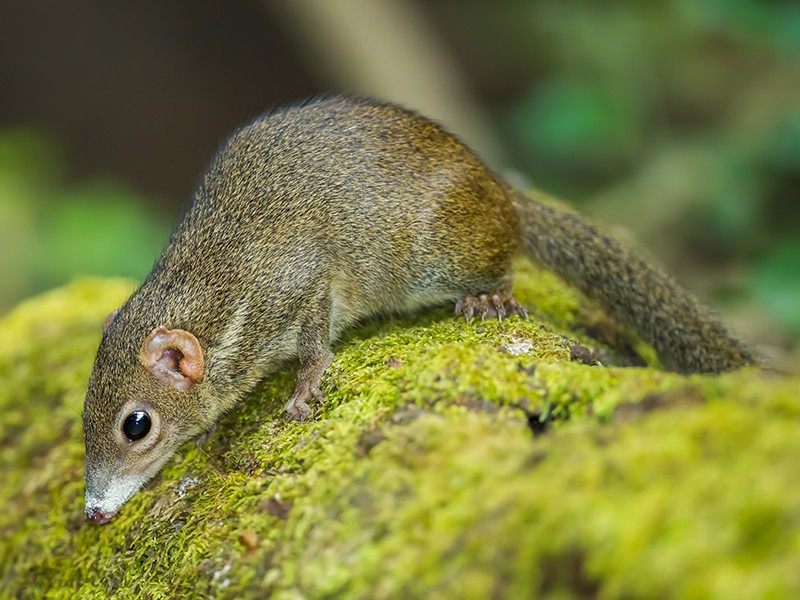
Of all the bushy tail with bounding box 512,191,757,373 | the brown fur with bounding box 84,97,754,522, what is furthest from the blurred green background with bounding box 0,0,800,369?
the brown fur with bounding box 84,97,754,522

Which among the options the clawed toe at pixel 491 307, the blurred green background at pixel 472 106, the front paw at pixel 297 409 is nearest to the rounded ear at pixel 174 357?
the front paw at pixel 297 409

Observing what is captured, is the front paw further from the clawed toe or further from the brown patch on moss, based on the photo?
the brown patch on moss

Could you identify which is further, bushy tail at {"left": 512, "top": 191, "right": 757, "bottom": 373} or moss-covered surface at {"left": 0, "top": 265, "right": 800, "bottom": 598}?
bushy tail at {"left": 512, "top": 191, "right": 757, "bottom": 373}

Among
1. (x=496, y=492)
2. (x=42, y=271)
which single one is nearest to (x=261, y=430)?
(x=496, y=492)

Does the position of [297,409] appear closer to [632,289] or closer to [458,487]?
[458,487]

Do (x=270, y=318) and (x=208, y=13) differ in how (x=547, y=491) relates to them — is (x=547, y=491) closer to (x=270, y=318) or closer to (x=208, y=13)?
(x=270, y=318)

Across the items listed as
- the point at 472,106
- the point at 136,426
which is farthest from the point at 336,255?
the point at 472,106
